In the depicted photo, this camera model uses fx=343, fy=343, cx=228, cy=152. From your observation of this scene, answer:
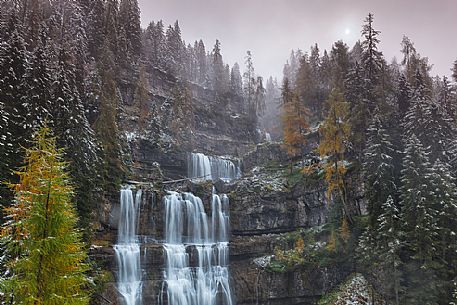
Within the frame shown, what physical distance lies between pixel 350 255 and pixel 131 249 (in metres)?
18.2

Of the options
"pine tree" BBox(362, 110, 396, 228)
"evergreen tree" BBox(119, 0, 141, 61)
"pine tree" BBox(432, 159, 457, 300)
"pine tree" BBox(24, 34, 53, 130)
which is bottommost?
"pine tree" BBox(432, 159, 457, 300)

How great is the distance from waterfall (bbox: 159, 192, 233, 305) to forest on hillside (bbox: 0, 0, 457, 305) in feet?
18.5

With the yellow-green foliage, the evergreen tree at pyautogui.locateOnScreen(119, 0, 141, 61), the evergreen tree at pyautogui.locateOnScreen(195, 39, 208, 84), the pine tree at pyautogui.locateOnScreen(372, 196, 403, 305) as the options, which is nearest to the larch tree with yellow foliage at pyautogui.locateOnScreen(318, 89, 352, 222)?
the yellow-green foliage

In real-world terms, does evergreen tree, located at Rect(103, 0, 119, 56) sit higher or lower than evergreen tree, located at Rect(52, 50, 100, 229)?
higher

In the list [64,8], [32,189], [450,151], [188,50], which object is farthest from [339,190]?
[188,50]

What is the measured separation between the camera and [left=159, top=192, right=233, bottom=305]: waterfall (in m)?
29.2

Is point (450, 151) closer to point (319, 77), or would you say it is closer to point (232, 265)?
point (232, 265)

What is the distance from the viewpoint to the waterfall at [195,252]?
95.7 feet

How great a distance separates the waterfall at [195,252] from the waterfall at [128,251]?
2.36 meters

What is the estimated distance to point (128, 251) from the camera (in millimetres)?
28703

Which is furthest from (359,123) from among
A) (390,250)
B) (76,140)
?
(76,140)

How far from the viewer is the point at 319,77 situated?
2030 inches

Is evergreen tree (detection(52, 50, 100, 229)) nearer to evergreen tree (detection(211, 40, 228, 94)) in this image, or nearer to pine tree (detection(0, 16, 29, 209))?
pine tree (detection(0, 16, 29, 209))

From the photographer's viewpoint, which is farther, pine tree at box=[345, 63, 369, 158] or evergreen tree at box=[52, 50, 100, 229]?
pine tree at box=[345, 63, 369, 158]
